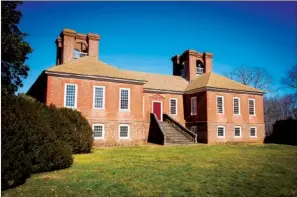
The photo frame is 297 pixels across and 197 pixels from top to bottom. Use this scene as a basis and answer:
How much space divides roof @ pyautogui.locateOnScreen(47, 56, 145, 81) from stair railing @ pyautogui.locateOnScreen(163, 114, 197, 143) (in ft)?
23.6

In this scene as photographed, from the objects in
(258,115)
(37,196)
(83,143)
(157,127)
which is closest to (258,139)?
(258,115)

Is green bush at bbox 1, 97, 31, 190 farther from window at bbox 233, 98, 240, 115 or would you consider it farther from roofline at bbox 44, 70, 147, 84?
window at bbox 233, 98, 240, 115

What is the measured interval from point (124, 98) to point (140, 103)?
1742 mm

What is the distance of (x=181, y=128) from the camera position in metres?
25.7

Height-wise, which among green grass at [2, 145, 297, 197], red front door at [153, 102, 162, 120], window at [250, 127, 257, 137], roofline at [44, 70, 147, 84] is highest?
roofline at [44, 70, 147, 84]

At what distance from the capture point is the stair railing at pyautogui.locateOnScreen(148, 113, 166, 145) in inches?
914

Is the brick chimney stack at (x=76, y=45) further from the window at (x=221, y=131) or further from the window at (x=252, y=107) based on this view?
the window at (x=252, y=107)

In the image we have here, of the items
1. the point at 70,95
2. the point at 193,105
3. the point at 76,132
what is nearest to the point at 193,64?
the point at 193,105

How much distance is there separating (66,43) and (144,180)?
23.2 m

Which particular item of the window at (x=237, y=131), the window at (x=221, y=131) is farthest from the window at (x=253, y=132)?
the window at (x=221, y=131)

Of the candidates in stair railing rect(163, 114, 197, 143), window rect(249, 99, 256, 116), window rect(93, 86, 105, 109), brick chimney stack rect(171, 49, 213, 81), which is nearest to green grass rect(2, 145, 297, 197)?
window rect(93, 86, 105, 109)

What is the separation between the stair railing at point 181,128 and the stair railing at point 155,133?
7.64 ft

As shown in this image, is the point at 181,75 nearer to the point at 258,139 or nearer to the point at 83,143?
the point at 258,139

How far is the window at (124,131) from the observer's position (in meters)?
22.7
